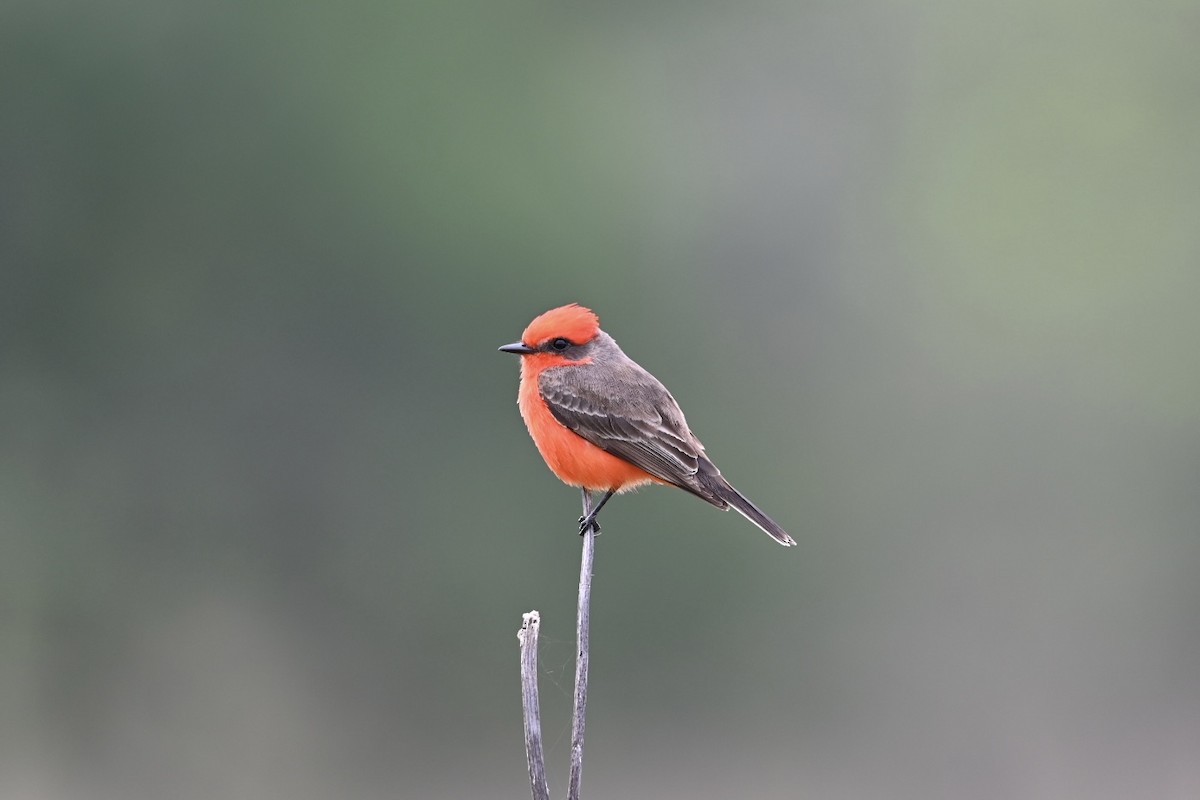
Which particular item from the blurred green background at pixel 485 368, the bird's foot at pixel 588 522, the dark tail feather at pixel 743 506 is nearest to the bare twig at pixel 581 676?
the bird's foot at pixel 588 522

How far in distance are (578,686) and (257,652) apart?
11.9 m

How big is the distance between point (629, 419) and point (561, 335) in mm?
459

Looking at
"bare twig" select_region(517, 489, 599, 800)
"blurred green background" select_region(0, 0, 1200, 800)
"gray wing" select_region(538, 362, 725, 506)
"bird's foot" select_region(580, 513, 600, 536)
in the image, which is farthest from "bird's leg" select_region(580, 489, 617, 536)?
"blurred green background" select_region(0, 0, 1200, 800)

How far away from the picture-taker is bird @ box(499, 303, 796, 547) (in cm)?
530

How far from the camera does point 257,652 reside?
14789 millimetres

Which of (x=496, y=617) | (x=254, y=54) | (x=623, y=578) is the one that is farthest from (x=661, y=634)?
(x=254, y=54)

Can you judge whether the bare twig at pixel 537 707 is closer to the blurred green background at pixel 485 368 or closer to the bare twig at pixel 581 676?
the bare twig at pixel 581 676

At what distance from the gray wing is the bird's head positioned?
0.26 ft

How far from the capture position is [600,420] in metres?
5.37

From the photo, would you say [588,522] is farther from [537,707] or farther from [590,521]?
[537,707]

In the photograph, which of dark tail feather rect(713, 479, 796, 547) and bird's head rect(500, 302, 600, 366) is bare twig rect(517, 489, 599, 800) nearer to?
dark tail feather rect(713, 479, 796, 547)

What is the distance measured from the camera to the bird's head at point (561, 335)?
5.53 metres

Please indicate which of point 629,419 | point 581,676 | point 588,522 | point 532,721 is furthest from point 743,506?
point 532,721

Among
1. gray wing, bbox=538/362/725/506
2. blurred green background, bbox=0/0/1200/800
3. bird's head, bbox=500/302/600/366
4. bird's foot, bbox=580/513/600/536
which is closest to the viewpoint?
bird's foot, bbox=580/513/600/536
